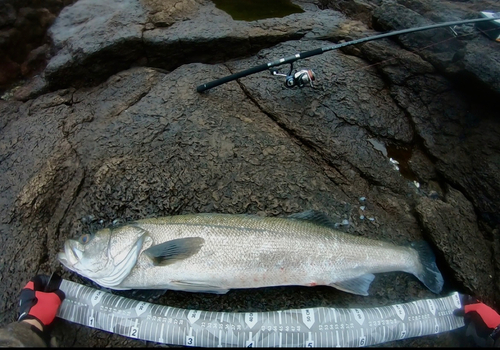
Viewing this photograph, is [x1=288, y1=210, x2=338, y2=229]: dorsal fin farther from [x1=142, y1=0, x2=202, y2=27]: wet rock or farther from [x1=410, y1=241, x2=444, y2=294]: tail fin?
[x1=142, y1=0, x2=202, y2=27]: wet rock

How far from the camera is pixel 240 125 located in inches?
141

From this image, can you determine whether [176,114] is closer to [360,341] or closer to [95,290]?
[95,290]

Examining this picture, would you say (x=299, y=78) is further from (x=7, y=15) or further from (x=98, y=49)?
(x=7, y=15)

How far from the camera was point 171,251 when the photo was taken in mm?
2523

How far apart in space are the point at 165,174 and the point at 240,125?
0.98 meters

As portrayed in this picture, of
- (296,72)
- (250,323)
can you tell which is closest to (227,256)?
(250,323)

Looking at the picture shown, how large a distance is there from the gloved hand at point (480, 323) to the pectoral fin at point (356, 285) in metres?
0.77

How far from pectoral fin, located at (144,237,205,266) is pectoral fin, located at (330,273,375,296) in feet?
3.96

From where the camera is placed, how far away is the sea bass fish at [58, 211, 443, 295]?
8.29ft

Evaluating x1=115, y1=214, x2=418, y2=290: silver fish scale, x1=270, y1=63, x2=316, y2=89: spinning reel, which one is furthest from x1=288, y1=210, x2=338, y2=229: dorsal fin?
x1=270, y1=63, x2=316, y2=89: spinning reel

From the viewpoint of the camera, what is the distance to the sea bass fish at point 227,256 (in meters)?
2.53

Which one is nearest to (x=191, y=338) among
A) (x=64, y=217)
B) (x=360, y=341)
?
(x=360, y=341)

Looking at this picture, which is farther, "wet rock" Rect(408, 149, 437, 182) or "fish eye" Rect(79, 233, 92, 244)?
"wet rock" Rect(408, 149, 437, 182)

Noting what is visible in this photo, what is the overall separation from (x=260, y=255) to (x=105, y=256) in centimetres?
122
